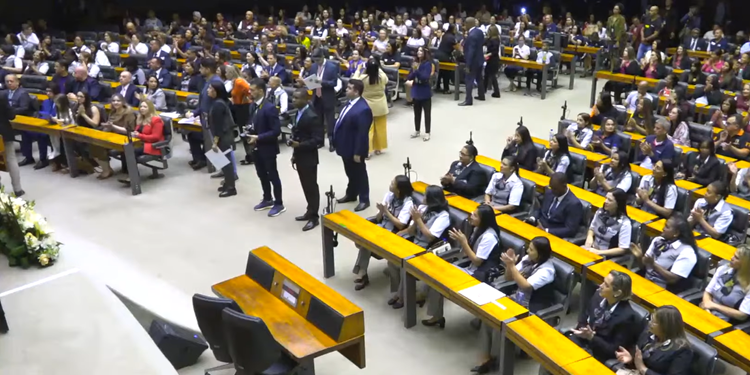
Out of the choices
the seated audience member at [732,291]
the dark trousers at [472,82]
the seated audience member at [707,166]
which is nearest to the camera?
the seated audience member at [732,291]

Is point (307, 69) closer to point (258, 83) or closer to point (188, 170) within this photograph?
point (188, 170)

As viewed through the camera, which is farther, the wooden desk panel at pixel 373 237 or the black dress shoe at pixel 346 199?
the black dress shoe at pixel 346 199

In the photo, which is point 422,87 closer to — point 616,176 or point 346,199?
point 346,199

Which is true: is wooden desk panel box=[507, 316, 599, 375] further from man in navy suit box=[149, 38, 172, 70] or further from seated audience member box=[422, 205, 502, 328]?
Answer: man in navy suit box=[149, 38, 172, 70]

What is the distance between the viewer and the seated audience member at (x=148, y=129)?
28.7ft

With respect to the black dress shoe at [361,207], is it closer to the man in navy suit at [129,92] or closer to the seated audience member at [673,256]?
the seated audience member at [673,256]

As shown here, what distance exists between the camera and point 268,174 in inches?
310

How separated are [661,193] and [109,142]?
6.16 metres

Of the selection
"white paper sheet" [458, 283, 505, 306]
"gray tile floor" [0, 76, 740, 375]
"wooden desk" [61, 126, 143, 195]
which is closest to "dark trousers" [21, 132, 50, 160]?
"gray tile floor" [0, 76, 740, 375]

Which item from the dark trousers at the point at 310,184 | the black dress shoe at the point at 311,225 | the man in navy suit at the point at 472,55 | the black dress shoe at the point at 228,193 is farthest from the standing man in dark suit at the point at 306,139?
the man in navy suit at the point at 472,55

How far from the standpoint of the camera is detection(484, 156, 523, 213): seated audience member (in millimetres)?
6693

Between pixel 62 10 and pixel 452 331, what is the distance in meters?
18.4

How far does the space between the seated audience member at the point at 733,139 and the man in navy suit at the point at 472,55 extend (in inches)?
187

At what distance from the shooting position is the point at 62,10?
20.1m
